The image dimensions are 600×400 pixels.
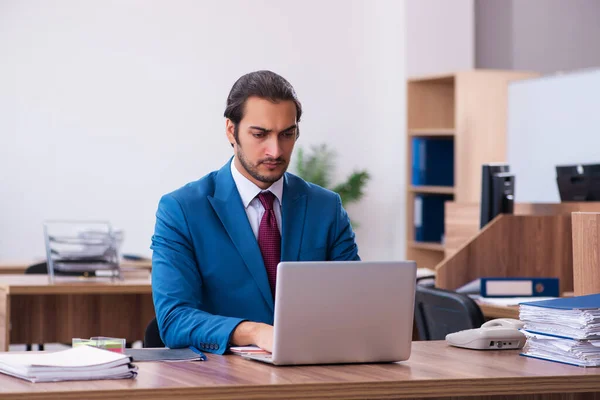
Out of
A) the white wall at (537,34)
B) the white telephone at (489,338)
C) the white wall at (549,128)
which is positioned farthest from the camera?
the white wall at (537,34)

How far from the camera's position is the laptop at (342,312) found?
2.02 m

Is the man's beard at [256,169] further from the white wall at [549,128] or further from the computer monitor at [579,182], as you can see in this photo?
the white wall at [549,128]

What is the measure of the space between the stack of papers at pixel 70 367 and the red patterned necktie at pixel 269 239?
747mm

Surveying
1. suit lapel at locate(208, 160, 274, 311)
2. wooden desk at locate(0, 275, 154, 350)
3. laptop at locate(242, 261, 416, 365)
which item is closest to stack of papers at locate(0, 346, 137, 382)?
laptop at locate(242, 261, 416, 365)

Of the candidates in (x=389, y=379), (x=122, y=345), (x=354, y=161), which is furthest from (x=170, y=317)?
(x=354, y=161)

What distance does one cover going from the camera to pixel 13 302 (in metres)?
4.76

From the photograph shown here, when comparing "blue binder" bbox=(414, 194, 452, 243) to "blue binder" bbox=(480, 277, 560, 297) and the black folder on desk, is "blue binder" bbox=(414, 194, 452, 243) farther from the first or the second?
the black folder on desk

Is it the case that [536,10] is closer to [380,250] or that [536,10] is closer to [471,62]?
[471,62]

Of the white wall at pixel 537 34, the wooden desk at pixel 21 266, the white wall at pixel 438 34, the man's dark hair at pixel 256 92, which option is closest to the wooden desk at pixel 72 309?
the wooden desk at pixel 21 266

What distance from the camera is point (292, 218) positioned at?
269 centimetres

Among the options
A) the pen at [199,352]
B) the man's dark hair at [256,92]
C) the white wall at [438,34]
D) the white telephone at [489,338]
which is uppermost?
the white wall at [438,34]

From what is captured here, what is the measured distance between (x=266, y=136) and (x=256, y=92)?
0.43ft

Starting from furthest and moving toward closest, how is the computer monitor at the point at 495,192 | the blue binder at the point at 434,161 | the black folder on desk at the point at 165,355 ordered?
1. the blue binder at the point at 434,161
2. the computer monitor at the point at 495,192
3. the black folder on desk at the point at 165,355

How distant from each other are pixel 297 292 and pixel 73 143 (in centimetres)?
514
